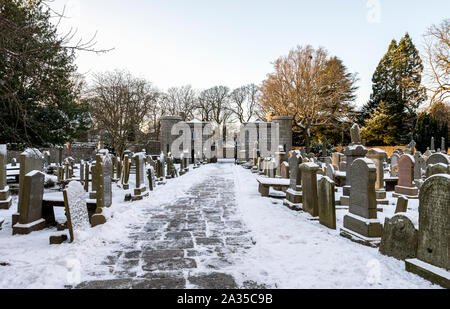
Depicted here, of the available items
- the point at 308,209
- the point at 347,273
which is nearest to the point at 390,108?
the point at 308,209

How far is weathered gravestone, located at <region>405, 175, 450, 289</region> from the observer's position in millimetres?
2932

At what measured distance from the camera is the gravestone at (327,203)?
17.3 ft

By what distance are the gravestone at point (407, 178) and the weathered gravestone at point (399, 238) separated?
6818 millimetres

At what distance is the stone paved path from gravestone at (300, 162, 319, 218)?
1890 mm

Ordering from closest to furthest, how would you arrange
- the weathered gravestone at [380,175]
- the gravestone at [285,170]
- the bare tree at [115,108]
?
the weathered gravestone at [380,175], the gravestone at [285,170], the bare tree at [115,108]

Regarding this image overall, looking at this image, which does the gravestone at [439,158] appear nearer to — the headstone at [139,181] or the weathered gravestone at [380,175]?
the weathered gravestone at [380,175]

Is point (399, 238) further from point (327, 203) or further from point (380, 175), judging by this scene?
point (380, 175)

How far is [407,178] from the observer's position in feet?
30.5

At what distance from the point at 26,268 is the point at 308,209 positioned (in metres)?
5.74

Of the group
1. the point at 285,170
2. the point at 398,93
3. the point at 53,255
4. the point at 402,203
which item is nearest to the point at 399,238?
the point at 402,203

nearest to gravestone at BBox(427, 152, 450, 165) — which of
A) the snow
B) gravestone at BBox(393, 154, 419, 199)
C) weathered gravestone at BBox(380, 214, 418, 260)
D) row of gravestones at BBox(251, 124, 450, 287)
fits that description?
row of gravestones at BBox(251, 124, 450, 287)

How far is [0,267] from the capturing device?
3.34 meters

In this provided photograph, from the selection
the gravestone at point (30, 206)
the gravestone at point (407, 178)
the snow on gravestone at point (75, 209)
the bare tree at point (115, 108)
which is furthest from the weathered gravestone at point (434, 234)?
the bare tree at point (115, 108)

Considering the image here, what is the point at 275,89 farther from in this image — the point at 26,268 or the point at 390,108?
the point at 26,268
